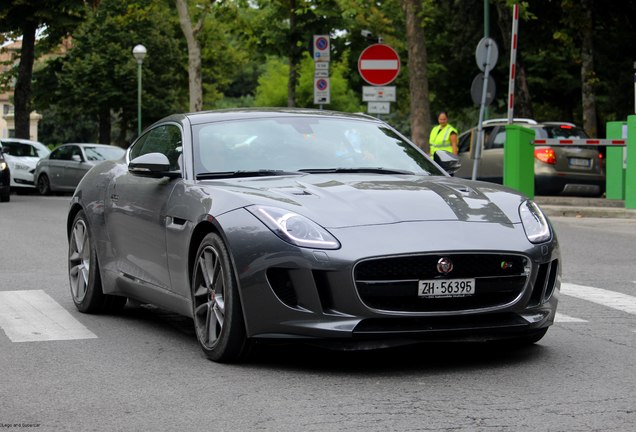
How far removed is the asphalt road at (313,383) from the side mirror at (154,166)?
0.99 m

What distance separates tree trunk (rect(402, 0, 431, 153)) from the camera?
1105 inches

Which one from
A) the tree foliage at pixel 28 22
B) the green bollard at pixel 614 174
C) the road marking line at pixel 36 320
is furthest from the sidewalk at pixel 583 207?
the tree foliage at pixel 28 22

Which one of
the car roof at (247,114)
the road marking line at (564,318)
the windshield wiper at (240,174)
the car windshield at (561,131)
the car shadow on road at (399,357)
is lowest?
the road marking line at (564,318)

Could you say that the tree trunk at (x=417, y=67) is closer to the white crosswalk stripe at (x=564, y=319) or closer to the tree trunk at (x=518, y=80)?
the tree trunk at (x=518, y=80)

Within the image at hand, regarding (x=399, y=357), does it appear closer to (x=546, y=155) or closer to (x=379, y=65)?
(x=379, y=65)

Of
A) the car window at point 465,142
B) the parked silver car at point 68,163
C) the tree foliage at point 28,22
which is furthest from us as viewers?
the tree foliage at point 28,22

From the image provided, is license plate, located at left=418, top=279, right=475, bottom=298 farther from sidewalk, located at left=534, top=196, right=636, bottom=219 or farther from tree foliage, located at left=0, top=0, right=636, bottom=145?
tree foliage, located at left=0, top=0, right=636, bottom=145

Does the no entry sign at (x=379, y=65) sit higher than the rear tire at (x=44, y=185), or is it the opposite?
the no entry sign at (x=379, y=65)

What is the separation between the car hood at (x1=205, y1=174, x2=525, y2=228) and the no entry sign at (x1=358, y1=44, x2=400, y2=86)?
15450 millimetres

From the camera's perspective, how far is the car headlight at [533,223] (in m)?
6.68

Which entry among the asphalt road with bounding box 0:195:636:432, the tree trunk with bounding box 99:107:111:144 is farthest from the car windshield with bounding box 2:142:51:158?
the asphalt road with bounding box 0:195:636:432

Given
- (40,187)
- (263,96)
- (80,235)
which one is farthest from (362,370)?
(263,96)

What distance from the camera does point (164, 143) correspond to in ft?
27.5

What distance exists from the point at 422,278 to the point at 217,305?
1150 millimetres
